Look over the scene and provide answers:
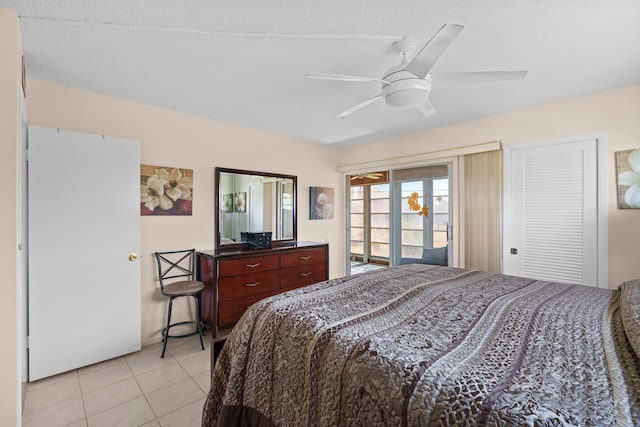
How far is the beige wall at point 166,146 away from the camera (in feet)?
8.47

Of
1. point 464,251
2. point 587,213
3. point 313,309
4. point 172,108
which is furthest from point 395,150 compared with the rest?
point 313,309

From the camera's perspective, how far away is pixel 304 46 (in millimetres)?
1934

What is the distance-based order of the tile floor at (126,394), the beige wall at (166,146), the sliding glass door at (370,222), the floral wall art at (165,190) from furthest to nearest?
the sliding glass door at (370,222) < the floral wall art at (165,190) < the beige wall at (166,146) < the tile floor at (126,394)

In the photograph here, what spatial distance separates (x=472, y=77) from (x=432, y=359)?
1532mm

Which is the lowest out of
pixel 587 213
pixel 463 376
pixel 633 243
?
pixel 463 376

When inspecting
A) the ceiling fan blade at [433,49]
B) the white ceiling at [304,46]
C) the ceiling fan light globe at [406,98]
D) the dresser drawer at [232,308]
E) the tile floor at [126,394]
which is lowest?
the tile floor at [126,394]

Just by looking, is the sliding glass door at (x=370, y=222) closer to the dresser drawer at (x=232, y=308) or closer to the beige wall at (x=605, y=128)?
the beige wall at (x=605, y=128)

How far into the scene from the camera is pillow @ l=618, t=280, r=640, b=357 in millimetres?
1025

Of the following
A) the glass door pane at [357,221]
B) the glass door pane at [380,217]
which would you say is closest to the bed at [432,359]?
the glass door pane at [380,217]

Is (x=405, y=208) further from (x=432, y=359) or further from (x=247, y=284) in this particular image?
(x=432, y=359)

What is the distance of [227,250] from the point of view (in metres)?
3.47

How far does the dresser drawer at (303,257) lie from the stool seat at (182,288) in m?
0.96

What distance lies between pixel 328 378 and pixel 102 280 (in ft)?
7.95

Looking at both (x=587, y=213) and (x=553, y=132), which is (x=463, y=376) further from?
(x=553, y=132)
